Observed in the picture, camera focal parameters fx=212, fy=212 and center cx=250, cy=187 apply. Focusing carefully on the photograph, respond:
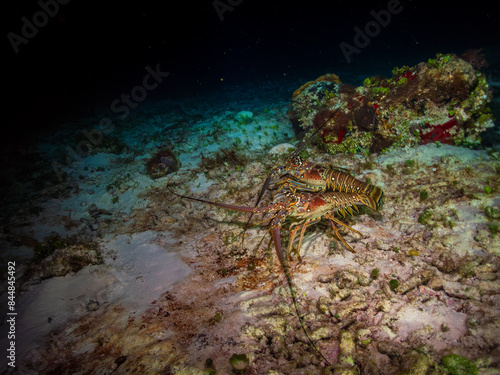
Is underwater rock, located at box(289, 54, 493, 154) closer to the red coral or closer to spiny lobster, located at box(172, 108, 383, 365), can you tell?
the red coral

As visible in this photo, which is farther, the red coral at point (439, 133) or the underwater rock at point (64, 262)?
the red coral at point (439, 133)

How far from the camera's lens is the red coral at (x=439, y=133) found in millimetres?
5520

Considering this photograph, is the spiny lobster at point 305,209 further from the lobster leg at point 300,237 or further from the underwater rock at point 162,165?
the underwater rock at point 162,165

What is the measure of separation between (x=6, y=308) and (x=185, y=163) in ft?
17.2

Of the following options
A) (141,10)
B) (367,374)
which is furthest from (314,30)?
(367,374)

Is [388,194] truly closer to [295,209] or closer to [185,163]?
[295,209]

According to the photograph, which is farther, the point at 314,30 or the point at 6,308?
the point at 314,30

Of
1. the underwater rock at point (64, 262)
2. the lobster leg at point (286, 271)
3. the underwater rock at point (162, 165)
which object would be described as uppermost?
the underwater rock at point (162, 165)

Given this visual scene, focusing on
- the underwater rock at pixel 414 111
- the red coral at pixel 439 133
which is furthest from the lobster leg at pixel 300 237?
the red coral at pixel 439 133

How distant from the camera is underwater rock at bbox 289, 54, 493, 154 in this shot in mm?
5336

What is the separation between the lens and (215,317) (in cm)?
276

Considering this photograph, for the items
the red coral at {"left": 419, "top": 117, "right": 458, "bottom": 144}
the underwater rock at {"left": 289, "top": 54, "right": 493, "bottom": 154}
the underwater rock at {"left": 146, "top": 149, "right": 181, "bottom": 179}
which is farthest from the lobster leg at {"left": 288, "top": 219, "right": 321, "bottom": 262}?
the underwater rock at {"left": 146, "top": 149, "right": 181, "bottom": 179}

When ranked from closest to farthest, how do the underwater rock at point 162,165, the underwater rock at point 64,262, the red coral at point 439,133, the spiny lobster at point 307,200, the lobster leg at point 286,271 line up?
the lobster leg at point 286,271, the spiny lobster at point 307,200, the underwater rock at point 64,262, the red coral at point 439,133, the underwater rock at point 162,165

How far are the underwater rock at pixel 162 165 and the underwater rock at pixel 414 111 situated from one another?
4.74 metres
